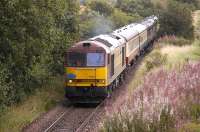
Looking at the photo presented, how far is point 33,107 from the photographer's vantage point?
20.4 meters

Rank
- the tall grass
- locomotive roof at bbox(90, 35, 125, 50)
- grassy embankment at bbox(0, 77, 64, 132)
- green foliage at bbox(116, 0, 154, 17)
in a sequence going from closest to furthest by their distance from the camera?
the tall grass < grassy embankment at bbox(0, 77, 64, 132) < locomotive roof at bbox(90, 35, 125, 50) < green foliage at bbox(116, 0, 154, 17)

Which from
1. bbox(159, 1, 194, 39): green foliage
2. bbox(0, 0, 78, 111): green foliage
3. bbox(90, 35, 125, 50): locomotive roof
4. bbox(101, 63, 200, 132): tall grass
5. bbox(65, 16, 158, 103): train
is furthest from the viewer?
bbox(159, 1, 194, 39): green foliage

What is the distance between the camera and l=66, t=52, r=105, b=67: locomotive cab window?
21.4 m

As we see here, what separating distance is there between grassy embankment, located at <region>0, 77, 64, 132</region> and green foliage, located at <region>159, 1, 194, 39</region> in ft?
95.9

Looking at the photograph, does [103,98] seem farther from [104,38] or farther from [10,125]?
[10,125]

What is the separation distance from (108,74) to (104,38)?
8.66 ft

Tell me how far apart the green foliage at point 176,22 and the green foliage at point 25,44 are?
1220 inches

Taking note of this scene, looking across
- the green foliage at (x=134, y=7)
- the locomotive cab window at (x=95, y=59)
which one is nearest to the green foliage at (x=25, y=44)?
the locomotive cab window at (x=95, y=59)

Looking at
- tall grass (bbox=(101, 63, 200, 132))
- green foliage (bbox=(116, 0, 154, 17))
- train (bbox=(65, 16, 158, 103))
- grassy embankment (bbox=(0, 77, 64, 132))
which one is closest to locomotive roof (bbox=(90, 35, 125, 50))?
train (bbox=(65, 16, 158, 103))

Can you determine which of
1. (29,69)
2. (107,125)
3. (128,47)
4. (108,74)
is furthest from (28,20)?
(128,47)

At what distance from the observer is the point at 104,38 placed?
78.3ft

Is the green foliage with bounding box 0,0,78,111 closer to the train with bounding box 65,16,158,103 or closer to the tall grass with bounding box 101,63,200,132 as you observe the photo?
the train with bounding box 65,16,158,103

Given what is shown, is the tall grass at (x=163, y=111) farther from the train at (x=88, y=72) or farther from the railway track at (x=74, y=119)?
the train at (x=88, y=72)

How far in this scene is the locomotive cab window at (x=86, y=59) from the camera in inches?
843
